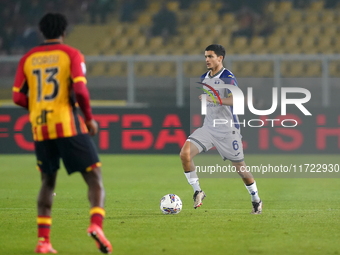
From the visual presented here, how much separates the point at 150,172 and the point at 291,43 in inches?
364

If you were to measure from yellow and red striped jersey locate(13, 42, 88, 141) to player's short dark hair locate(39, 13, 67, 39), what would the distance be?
9 centimetres

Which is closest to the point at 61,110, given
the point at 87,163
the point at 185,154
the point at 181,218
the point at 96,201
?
the point at 87,163

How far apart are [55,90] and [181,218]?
2.64 meters

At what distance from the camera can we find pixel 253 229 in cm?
614

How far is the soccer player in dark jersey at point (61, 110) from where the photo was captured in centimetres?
483

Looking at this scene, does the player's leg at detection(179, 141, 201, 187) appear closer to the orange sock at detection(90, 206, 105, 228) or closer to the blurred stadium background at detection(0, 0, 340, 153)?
the orange sock at detection(90, 206, 105, 228)

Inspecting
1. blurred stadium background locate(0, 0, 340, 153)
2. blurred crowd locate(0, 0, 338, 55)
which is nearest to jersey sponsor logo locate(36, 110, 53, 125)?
blurred stadium background locate(0, 0, 340, 153)

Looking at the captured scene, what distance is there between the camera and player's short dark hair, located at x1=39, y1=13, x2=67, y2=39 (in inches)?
194

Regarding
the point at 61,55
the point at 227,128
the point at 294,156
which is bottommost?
the point at 294,156

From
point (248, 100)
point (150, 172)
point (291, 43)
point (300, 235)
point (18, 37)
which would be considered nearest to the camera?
point (300, 235)

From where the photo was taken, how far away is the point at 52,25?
4.93 meters

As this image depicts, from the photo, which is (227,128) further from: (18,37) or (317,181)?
(18,37)

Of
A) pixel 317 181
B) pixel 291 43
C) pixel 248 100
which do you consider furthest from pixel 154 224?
pixel 291 43

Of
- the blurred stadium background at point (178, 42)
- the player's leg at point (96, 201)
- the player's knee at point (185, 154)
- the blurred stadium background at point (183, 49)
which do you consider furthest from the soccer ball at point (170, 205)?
the blurred stadium background at point (178, 42)
